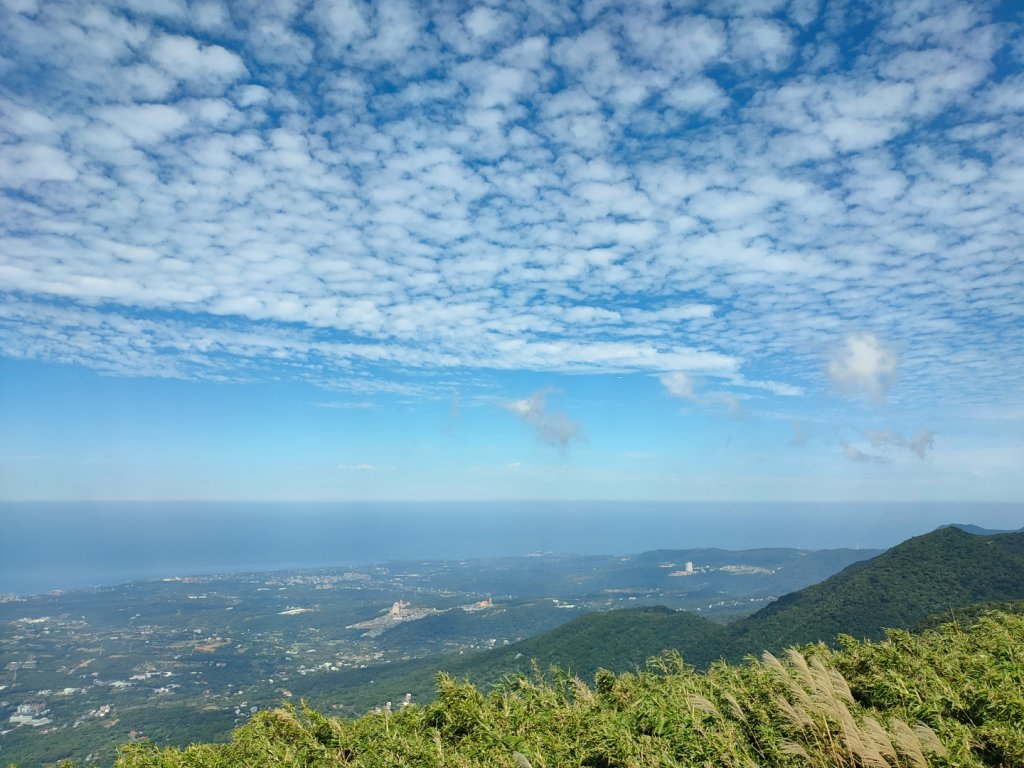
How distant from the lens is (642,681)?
14.5 meters

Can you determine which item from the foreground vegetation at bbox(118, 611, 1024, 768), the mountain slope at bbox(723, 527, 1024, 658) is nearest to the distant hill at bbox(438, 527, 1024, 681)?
the mountain slope at bbox(723, 527, 1024, 658)

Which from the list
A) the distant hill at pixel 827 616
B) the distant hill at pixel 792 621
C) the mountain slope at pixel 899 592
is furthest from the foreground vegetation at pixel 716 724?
the mountain slope at pixel 899 592

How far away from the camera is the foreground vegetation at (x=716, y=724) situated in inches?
254

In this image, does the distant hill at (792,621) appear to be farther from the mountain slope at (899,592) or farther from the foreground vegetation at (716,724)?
the foreground vegetation at (716,724)

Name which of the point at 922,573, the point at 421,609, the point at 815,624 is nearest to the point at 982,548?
the point at 922,573

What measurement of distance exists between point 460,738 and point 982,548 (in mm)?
79876

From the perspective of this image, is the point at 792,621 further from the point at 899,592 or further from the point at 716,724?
the point at 716,724

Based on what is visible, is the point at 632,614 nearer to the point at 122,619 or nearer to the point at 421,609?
the point at 421,609

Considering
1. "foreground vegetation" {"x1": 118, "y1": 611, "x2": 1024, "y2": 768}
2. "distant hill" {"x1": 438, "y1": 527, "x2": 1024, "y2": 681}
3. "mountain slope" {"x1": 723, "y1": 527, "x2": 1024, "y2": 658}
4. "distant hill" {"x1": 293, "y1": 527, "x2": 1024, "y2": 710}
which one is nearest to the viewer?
"foreground vegetation" {"x1": 118, "y1": 611, "x2": 1024, "y2": 768}

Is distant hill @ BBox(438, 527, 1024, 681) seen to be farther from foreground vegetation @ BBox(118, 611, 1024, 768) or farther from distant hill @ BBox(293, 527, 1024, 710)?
foreground vegetation @ BBox(118, 611, 1024, 768)

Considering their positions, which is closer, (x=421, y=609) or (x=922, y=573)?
(x=922, y=573)

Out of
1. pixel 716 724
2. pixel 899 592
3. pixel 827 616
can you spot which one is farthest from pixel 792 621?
pixel 716 724

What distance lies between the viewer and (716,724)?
28.6 ft

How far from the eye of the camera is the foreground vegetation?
6.45 meters
